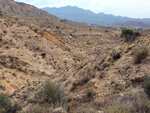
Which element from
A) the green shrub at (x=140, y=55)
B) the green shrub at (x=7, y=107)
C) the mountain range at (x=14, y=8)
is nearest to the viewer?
the green shrub at (x=7, y=107)

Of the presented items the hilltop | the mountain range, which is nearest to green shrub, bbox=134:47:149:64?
→ the hilltop

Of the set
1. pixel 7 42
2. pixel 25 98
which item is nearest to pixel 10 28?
pixel 7 42

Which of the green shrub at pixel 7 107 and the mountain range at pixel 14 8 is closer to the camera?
the green shrub at pixel 7 107

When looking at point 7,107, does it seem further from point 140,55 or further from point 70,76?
point 140,55

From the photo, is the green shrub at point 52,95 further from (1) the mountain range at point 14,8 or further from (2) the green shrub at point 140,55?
(1) the mountain range at point 14,8

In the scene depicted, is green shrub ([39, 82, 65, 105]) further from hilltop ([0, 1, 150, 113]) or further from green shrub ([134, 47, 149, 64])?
green shrub ([134, 47, 149, 64])

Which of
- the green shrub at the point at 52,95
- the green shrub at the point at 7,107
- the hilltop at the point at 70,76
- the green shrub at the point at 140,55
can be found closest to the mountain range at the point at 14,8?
the hilltop at the point at 70,76

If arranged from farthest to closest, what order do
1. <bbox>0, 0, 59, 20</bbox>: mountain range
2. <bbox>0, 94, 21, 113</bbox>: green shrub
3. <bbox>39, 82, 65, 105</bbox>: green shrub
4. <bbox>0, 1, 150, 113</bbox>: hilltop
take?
1. <bbox>0, 0, 59, 20</bbox>: mountain range
2. <bbox>39, 82, 65, 105</bbox>: green shrub
3. <bbox>0, 94, 21, 113</bbox>: green shrub
4. <bbox>0, 1, 150, 113</bbox>: hilltop

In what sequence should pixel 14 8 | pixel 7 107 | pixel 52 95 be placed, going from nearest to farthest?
pixel 7 107
pixel 52 95
pixel 14 8

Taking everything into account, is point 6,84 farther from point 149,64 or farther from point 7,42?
point 149,64

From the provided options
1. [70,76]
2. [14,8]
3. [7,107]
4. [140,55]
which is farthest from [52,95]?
[14,8]

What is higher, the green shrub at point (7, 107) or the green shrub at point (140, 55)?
the green shrub at point (140, 55)

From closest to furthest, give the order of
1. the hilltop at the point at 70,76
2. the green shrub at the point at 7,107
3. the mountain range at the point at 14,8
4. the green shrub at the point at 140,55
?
the hilltop at the point at 70,76, the green shrub at the point at 7,107, the green shrub at the point at 140,55, the mountain range at the point at 14,8

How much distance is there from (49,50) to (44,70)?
620 cm
